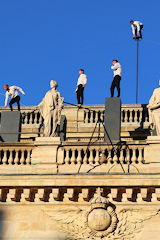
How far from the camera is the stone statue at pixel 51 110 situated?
3086 centimetres

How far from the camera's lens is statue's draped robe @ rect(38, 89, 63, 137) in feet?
101

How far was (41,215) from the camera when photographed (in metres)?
29.1

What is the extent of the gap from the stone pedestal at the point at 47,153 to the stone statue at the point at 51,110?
48 cm

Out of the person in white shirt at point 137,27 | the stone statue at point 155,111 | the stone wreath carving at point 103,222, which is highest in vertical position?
the person in white shirt at point 137,27

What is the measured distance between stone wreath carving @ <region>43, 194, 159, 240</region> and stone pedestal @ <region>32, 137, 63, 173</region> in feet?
6.66

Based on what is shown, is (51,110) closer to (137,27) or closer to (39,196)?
(39,196)

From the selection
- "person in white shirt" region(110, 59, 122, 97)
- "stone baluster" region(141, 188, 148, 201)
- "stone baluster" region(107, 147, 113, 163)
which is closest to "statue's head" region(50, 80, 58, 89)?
"person in white shirt" region(110, 59, 122, 97)

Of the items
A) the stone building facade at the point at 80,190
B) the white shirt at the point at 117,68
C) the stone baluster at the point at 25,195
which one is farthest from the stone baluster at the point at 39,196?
the white shirt at the point at 117,68

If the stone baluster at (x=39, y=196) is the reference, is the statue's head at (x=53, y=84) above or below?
above

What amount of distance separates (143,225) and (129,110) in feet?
28.5

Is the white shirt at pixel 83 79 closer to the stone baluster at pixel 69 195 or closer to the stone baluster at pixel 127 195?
the stone baluster at pixel 69 195

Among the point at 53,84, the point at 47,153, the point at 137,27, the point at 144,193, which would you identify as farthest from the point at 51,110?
the point at 137,27

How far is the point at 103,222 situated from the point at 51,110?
4.76m

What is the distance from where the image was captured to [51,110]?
31031 millimetres
